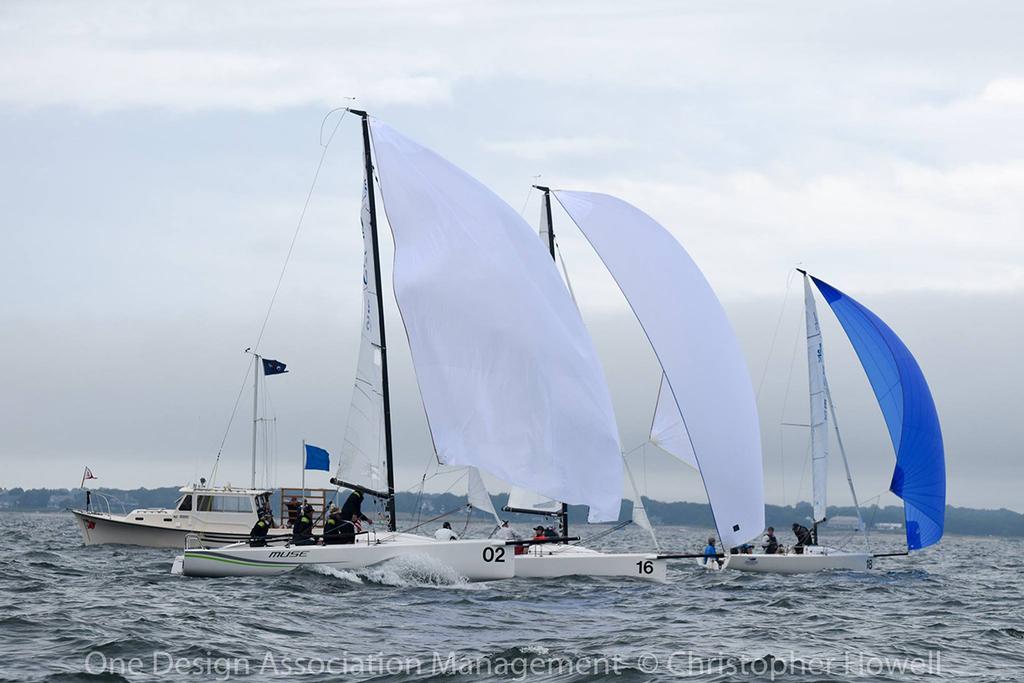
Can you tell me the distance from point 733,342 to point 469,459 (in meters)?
7.84

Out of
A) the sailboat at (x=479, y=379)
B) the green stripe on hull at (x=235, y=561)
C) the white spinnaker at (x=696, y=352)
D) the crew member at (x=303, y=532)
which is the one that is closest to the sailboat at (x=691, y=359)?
the white spinnaker at (x=696, y=352)

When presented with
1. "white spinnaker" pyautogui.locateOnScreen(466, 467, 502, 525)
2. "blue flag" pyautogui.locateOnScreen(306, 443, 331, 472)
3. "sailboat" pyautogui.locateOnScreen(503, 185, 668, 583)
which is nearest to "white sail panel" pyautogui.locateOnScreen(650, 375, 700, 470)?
"sailboat" pyautogui.locateOnScreen(503, 185, 668, 583)

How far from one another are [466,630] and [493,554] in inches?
257

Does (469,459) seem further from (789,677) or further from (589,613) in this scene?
(789,677)

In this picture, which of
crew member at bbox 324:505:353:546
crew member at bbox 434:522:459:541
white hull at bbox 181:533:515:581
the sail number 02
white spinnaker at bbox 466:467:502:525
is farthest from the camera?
white spinnaker at bbox 466:467:502:525

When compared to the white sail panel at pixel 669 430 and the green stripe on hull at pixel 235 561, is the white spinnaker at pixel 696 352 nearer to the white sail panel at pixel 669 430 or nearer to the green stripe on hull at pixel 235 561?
the white sail panel at pixel 669 430

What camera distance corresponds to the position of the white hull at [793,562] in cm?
3322

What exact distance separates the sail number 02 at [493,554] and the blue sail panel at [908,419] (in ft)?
53.6

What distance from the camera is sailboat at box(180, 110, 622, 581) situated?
76.4 feet

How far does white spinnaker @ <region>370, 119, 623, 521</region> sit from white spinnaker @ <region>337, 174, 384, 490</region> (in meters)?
1.75

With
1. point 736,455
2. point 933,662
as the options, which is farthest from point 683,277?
point 933,662

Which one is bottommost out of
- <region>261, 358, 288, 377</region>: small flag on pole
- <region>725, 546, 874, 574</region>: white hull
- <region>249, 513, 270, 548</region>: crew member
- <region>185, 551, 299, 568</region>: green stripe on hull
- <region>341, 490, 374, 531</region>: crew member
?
<region>725, 546, 874, 574</region>: white hull

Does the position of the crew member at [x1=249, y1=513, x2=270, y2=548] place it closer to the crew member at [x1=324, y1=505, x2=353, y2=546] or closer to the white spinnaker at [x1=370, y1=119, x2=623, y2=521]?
the crew member at [x1=324, y1=505, x2=353, y2=546]

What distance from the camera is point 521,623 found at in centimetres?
1828
